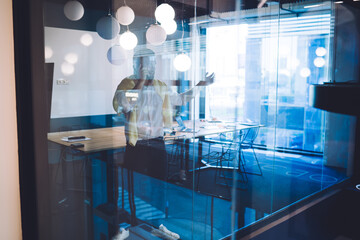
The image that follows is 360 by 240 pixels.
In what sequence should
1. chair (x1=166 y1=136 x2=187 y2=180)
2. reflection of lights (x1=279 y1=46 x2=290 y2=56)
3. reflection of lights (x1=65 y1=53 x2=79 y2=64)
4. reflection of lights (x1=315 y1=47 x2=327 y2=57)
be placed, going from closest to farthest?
1. reflection of lights (x1=65 y1=53 x2=79 y2=64)
2. chair (x1=166 y1=136 x2=187 y2=180)
3. reflection of lights (x1=315 y1=47 x2=327 y2=57)
4. reflection of lights (x1=279 y1=46 x2=290 y2=56)

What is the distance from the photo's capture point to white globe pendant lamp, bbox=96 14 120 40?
257 centimetres

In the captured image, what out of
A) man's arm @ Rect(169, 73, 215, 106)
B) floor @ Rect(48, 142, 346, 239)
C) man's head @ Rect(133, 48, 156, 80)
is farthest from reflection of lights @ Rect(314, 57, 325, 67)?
man's head @ Rect(133, 48, 156, 80)

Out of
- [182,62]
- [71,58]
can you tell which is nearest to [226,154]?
[182,62]

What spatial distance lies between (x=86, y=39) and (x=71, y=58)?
319 millimetres

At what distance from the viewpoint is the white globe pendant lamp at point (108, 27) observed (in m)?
2.57

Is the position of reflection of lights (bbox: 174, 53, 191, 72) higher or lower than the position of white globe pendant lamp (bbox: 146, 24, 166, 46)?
lower

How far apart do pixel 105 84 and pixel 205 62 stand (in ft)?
4.47

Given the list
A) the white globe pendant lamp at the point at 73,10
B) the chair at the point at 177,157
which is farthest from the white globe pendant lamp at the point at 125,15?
the chair at the point at 177,157

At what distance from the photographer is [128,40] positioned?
2.76 m

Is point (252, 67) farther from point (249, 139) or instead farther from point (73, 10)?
point (73, 10)

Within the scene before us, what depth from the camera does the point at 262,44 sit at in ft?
12.4

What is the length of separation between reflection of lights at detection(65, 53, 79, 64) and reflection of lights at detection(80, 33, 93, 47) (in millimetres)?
191

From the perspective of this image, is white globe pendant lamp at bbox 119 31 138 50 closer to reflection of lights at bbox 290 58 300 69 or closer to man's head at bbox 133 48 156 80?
man's head at bbox 133 48 156 80

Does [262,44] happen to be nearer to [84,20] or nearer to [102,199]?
[84,20]
